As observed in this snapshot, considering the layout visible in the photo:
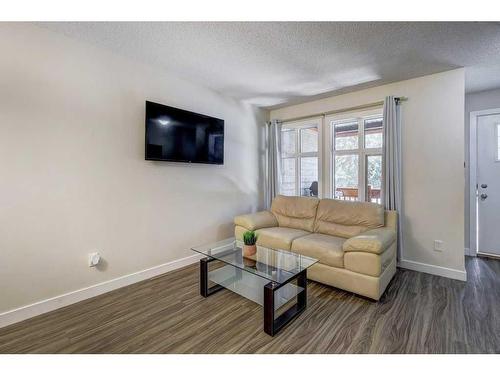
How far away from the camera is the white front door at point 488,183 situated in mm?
3301

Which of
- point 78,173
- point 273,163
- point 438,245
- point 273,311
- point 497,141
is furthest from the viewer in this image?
point 273,163

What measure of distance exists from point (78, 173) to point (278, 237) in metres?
2.21

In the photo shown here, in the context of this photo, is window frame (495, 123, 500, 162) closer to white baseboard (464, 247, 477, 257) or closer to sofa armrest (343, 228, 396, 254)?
white baseboard (464, 247, 477, 257)

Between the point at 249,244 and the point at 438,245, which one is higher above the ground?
the point at 249,244

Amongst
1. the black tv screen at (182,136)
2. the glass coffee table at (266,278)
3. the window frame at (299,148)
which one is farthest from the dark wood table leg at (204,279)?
the window frame at (299,148)

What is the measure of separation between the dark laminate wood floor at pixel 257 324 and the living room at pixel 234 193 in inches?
0.6

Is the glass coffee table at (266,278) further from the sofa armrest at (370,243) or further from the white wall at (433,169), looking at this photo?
the white wall at (433,169)

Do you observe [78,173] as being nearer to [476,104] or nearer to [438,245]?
[438,245]

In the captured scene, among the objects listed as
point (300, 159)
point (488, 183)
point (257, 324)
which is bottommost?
point (257, 324)

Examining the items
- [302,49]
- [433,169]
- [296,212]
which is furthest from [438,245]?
[302,49]

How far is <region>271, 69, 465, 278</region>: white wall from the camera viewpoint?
2.69 metres

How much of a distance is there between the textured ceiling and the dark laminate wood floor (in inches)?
93.9

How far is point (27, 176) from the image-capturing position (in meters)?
1.91

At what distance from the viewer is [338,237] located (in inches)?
115
